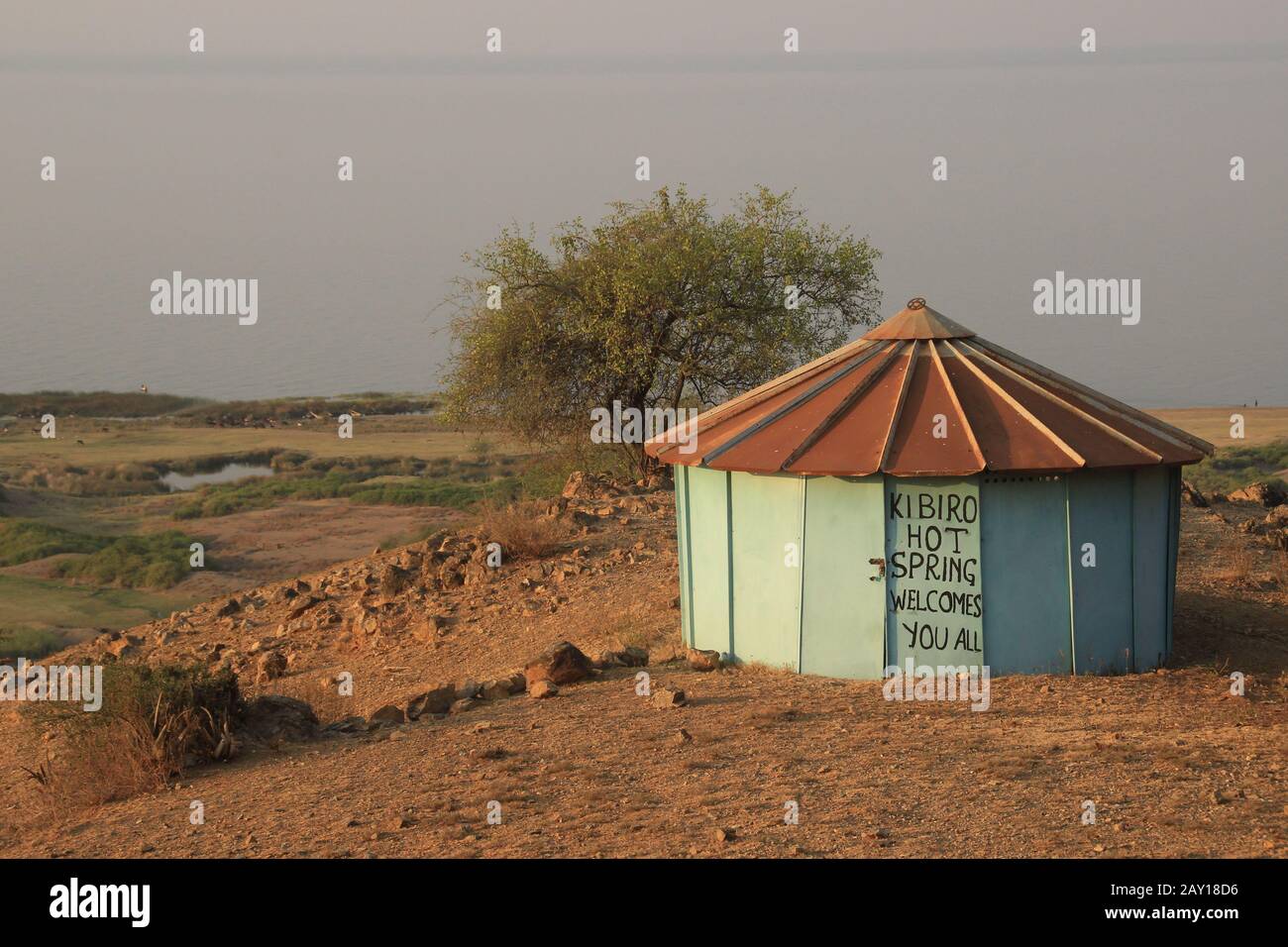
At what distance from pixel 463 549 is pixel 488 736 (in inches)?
336

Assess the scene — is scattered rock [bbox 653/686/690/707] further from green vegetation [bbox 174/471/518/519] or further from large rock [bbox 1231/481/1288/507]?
green vegetation [bbox 174/471/518/519]

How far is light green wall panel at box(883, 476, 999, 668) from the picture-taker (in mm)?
11023

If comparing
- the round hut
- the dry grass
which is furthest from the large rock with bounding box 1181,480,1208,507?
the round hut

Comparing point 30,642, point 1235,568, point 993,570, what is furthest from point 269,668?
point 1235,568

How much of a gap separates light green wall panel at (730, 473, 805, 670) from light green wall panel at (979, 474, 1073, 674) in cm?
161

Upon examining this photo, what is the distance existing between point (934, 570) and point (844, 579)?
A: 30.2 inches

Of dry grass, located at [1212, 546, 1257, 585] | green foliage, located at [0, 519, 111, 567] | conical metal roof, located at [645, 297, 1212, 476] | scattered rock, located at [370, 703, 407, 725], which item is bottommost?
green foliage, located at [0, 519, 111, 567]

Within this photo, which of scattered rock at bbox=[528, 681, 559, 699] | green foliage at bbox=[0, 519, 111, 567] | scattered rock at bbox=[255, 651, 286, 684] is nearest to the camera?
scattered rock at bbox=[528, 681, 559, 699]

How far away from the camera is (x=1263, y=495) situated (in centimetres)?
2288

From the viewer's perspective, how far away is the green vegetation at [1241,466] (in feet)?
131

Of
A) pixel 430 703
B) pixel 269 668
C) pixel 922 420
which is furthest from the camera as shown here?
pixel 269 668

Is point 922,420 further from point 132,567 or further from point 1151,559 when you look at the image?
point 132,567

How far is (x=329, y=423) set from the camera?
80.4m

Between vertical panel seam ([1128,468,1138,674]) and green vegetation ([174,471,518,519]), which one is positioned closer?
vertical panel seam ([1128,468,1138,674])
